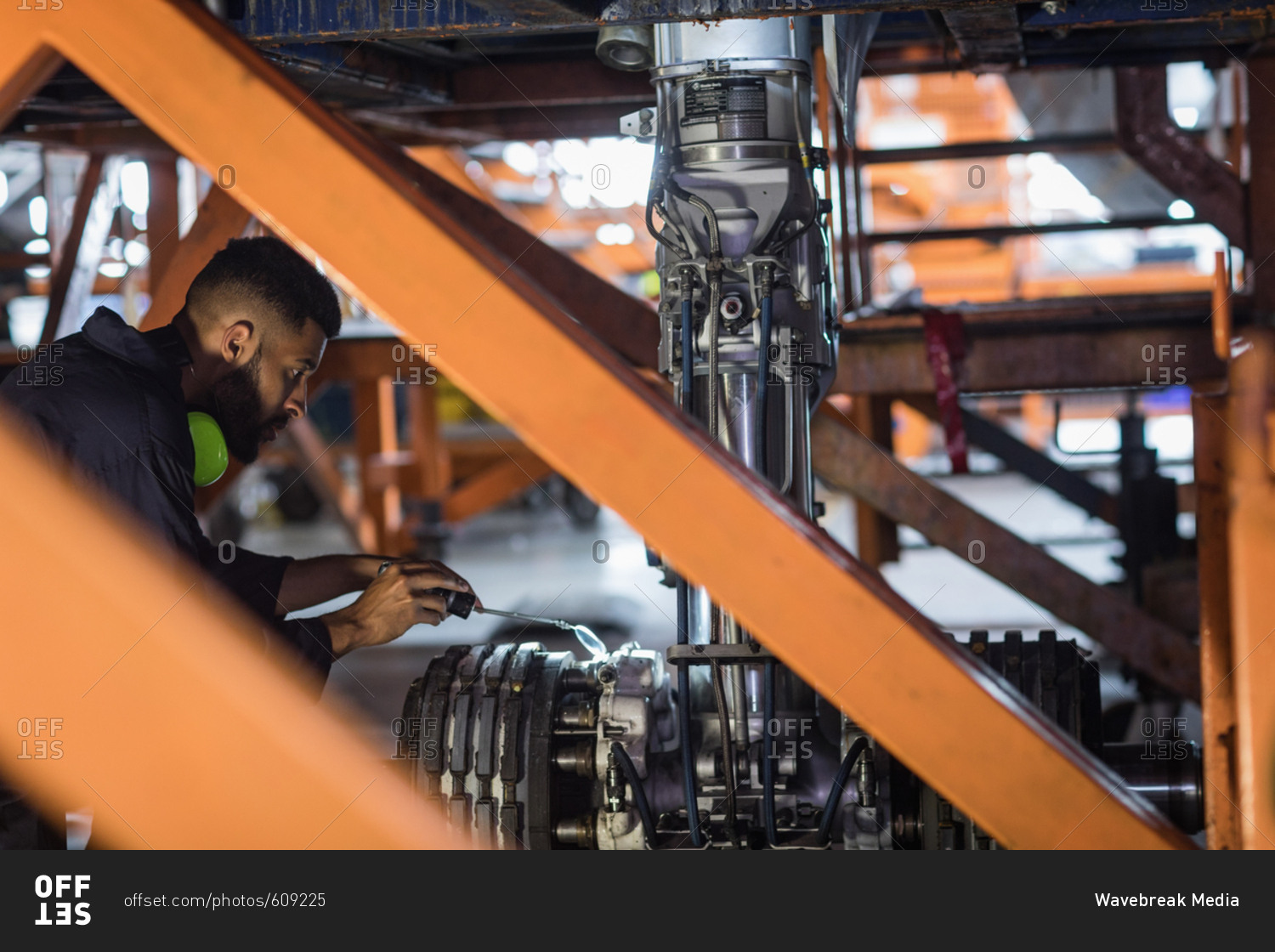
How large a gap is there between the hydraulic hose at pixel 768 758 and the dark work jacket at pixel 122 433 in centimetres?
81

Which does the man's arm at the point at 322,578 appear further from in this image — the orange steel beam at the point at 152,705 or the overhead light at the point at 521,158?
the overhead light at the point at 521,158

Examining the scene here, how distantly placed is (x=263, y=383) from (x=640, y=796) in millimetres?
1174

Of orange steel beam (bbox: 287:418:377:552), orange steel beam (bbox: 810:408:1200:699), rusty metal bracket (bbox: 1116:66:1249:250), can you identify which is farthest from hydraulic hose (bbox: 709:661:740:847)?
orange steel beam (bbox: 287:418:377:552)

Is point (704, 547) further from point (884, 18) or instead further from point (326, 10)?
point (884, 18)

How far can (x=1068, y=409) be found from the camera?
1385 centimetres

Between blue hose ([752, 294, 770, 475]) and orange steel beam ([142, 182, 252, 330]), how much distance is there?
6.77ft

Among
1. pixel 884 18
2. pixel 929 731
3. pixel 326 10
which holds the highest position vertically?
pixel 884 18

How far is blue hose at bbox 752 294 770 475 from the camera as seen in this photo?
2.24 m

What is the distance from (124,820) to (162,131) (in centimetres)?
89

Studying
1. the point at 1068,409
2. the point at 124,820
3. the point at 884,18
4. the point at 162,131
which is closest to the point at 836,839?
the point at 124,820

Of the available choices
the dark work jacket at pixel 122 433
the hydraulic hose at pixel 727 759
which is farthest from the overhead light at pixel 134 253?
the hydraulic hose at pixel 727 759

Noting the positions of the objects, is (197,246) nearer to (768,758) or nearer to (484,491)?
(768,758)

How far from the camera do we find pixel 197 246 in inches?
144

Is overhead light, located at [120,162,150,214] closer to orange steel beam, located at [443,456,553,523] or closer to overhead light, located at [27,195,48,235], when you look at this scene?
overhead light, located at [27,195,48,235]
